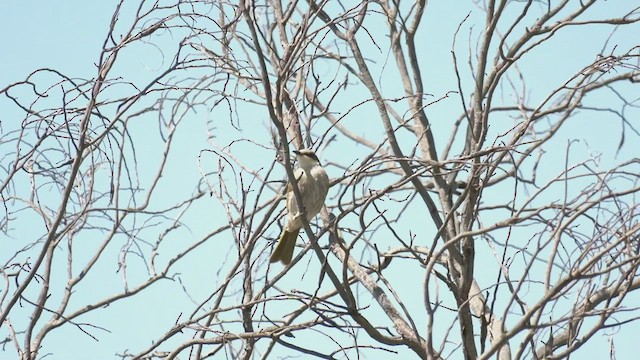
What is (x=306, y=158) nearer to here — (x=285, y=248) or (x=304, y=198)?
(x=304, y=198)

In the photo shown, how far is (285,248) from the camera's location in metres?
5.66

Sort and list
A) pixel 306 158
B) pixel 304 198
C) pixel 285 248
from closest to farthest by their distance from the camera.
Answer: pixel 306 158
pixel 304 198
pixel 285 248

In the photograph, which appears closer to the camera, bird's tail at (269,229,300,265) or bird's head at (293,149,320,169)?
bird's head at (293,149,320,169)

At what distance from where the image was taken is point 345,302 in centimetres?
445

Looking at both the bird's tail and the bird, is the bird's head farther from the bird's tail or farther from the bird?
the bird's tail

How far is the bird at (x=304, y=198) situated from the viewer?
209 inches

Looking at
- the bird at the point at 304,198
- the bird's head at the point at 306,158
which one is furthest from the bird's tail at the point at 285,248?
the bird's head at the point at 306,158

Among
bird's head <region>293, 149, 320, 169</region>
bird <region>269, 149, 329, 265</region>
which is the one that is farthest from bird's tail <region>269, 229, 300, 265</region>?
bird's head <region>293, 149, 320, 169</region>

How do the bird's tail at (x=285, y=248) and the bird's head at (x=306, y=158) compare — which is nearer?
the bird's head at (x=306, y=158)

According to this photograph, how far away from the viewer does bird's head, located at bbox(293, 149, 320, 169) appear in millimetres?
5153

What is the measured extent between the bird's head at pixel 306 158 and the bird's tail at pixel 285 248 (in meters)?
0.49

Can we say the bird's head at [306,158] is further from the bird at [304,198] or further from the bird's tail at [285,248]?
the bird's tail at [285,248]

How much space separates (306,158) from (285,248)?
27.2 inches

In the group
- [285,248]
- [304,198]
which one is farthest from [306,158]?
[285,248]
